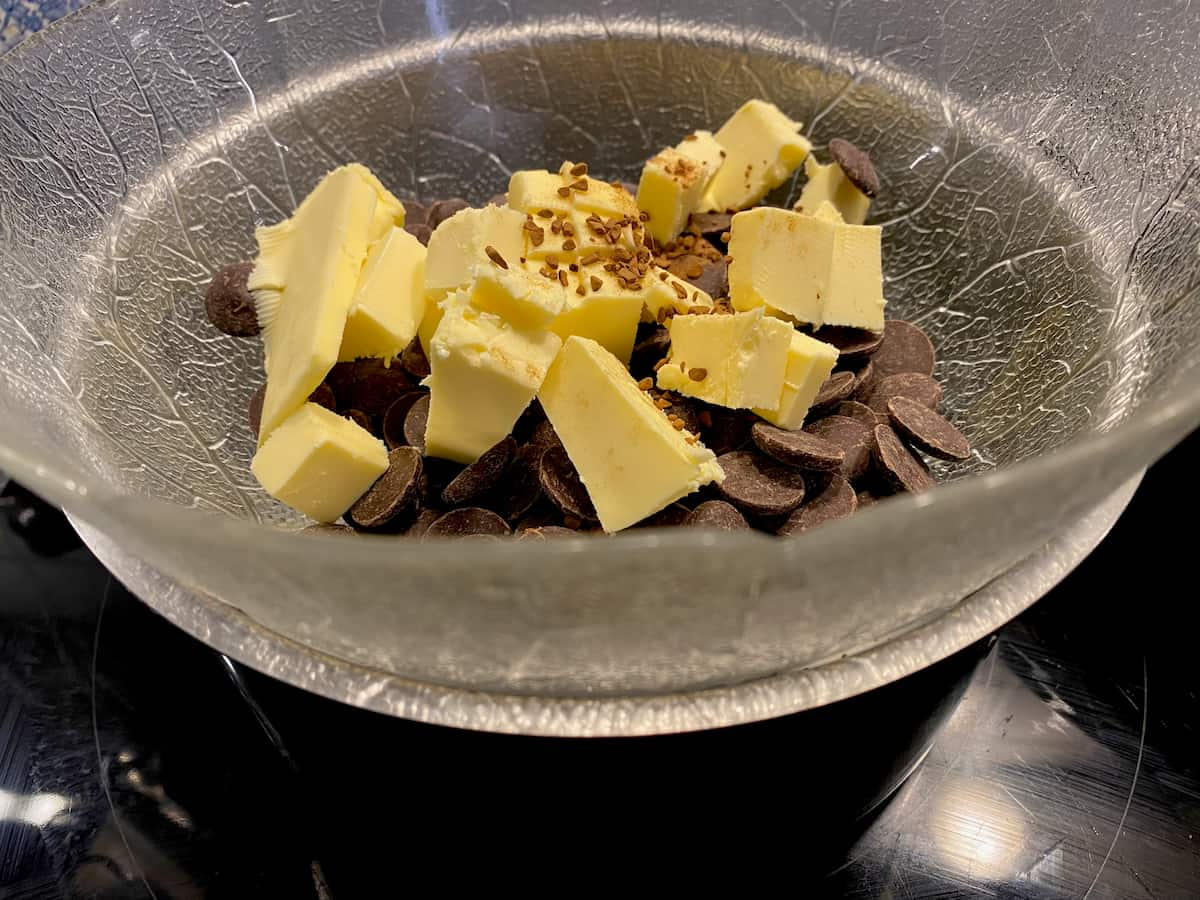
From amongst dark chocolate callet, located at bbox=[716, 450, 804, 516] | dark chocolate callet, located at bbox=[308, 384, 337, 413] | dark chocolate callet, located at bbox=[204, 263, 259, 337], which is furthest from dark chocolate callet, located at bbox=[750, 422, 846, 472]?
dark chocolate callet, located at bbox=[204, 263, 259, 337]

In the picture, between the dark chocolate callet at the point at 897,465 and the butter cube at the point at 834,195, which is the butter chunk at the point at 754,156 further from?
the dark chocolate callet at the point at 897,465

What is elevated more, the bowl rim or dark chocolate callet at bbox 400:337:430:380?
dark chocolate callet at bbox 400:337:430:380

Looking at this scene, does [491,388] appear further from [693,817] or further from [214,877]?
[214,877]

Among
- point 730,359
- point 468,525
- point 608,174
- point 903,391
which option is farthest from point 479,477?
point 608,174

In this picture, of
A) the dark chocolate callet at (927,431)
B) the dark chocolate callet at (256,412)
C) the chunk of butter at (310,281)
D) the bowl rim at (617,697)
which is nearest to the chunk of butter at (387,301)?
the chunk of butter at (310,281)

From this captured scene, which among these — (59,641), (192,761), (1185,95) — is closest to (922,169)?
(1185,95)

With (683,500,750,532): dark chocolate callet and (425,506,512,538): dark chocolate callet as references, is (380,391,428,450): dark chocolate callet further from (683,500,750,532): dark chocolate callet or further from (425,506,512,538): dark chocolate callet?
(683,500,750,532): dark chocolate callet
